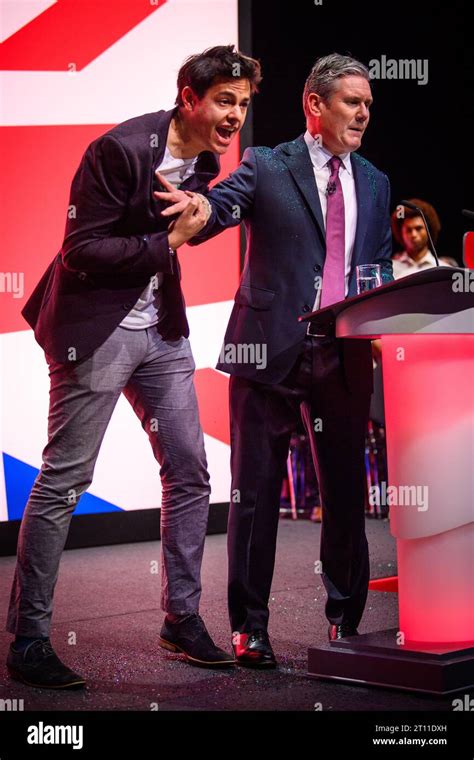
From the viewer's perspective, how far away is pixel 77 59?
509 cm

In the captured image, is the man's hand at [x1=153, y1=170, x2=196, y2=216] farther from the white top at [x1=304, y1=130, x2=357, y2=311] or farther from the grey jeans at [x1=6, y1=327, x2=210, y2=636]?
the white top at [x1=304, y1=130, x2=357, y2=311]

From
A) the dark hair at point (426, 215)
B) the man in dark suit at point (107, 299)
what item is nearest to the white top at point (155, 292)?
the man in dark suit at point (107, 299)

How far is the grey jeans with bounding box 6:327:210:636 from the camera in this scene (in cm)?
279

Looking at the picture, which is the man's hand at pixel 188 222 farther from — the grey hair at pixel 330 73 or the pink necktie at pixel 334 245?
the grey hair at pixel 330 73

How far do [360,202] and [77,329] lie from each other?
2.97ft

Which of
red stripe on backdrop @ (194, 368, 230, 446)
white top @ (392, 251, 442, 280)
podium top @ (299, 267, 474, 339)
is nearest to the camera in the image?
podium top @ (299, 267, 474, 339)

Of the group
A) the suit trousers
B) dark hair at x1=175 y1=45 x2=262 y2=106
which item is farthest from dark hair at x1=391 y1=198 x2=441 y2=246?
dark hair at x1=175 y1=45 x2=262 y2=106

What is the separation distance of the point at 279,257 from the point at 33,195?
230 centimetres

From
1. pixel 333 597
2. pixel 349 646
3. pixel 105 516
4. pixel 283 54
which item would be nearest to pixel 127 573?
pixel 105 516

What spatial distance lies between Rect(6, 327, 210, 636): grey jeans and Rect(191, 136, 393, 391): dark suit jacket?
0.21m

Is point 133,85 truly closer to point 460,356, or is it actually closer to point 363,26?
point 363,26

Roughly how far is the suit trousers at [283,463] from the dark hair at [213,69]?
750 millimetres

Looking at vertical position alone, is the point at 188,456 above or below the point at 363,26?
below

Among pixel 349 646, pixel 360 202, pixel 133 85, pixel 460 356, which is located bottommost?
pixel 349 646
